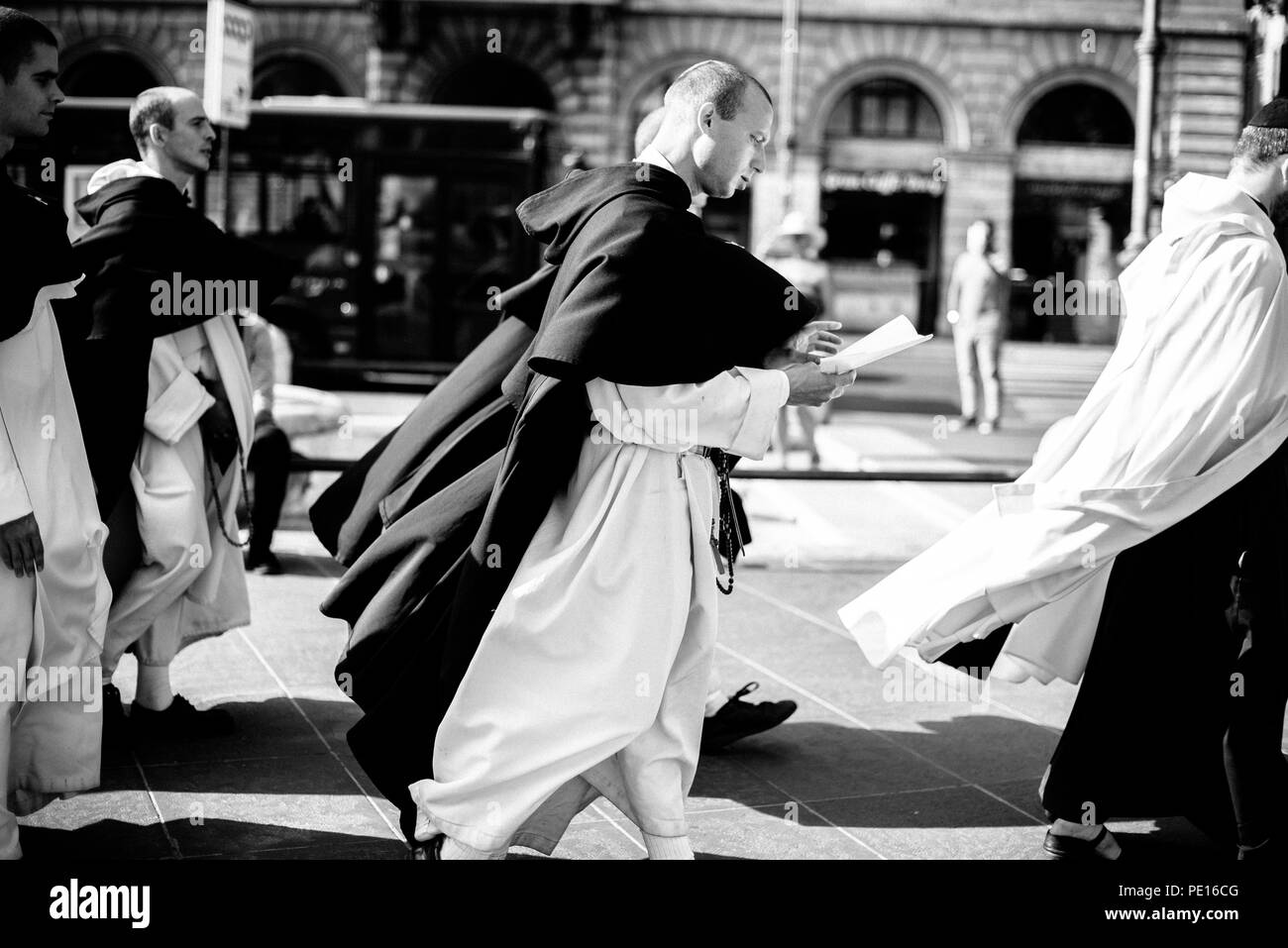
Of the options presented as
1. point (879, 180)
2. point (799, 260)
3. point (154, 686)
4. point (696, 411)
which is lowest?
point (154, 686)

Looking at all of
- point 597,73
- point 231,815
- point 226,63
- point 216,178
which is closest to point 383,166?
point 216,178

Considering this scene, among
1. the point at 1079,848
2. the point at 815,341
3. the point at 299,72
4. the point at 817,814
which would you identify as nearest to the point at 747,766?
the point at 817,814

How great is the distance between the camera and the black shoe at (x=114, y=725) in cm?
458

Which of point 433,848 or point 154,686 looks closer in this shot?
point 433,848

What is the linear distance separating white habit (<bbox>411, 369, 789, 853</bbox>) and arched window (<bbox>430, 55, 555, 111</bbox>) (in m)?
25.3

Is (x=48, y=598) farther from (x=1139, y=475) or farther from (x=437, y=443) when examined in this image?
(x=1139, y=475)

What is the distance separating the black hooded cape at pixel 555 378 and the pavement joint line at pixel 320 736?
56 centimetres

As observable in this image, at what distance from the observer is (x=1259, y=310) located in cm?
357

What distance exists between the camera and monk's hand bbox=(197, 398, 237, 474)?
4676 millimetres

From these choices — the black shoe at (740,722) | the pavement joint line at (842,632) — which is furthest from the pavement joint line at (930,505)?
the black shoe at (740,722)

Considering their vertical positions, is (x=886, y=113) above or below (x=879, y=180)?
above

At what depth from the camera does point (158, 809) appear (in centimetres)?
400

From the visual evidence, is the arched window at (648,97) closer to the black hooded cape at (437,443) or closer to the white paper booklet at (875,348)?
the black hooded cape at (437,443)

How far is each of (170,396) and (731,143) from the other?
215 cm
